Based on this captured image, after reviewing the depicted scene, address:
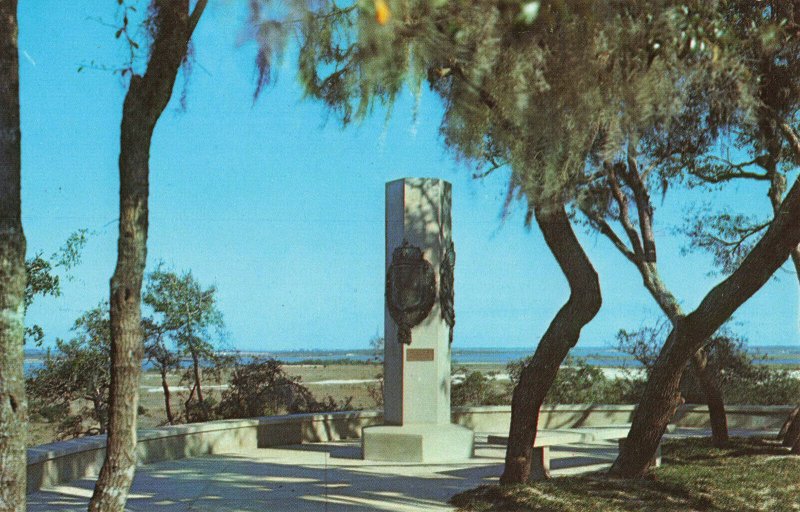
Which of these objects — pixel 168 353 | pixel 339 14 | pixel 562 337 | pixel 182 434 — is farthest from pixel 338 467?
pixel 339 14

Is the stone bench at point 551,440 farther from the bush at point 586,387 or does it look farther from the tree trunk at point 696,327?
the bush at point 586,387

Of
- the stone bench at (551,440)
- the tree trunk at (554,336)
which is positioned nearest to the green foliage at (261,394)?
the stone bench at (551,440)

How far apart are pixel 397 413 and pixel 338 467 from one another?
1.30m

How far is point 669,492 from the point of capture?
327 inches

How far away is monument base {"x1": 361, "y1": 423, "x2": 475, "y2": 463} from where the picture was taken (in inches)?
436

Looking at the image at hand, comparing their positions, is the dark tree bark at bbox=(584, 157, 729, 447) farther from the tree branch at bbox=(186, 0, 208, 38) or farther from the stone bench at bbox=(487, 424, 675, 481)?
the tree branch at bbox=(186, 0, 208, 38)

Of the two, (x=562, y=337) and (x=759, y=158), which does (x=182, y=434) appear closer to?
(x=562, y=337)

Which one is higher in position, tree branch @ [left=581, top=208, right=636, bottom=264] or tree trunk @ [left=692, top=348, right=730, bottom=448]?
tree branch @ [left=581, top=208, right=636, bottom=264]

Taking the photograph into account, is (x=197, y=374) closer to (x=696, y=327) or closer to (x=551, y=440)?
(x=551, y=440)

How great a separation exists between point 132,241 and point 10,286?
749 mm

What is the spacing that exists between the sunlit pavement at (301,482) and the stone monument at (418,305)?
2.49 ft

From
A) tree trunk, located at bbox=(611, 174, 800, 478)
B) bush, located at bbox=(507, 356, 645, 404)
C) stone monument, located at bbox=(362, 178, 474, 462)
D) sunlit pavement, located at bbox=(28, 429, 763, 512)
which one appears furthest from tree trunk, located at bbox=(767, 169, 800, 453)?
bush, located at bbox=(507, 356, 645, 404)

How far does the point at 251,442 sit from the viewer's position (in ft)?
41.7

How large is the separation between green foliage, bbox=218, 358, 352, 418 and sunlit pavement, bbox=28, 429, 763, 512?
1.96 meters
